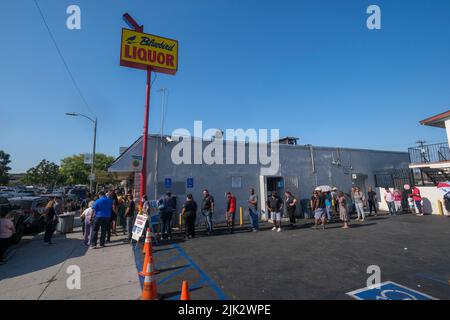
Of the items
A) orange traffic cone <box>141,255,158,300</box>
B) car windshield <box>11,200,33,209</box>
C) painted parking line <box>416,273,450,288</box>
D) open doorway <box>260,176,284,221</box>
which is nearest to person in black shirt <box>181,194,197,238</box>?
orange traffic cone <box>141,255,158,300</box>

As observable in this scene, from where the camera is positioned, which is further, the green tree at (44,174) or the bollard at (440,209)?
the green tree at (44,174)

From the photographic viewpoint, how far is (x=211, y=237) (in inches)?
367

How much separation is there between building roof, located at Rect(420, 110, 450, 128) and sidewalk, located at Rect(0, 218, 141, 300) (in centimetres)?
2054

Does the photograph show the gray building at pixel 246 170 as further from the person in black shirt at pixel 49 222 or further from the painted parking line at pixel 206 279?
the painted parking line at pixel 206 279

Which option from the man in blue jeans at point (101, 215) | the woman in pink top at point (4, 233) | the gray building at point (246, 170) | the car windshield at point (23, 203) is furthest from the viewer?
the gray building at point (246, 170)

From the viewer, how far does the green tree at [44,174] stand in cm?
6275

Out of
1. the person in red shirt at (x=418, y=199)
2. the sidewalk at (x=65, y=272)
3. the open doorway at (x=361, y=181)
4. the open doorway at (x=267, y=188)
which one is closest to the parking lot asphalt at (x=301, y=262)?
the sidewalk at (x=65, y=272)

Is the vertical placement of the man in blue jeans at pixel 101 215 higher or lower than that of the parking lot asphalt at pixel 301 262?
higher

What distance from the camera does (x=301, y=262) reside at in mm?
5785

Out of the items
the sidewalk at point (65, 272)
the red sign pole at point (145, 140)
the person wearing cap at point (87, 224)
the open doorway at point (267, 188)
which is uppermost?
the red sign pole at point (145, 140)

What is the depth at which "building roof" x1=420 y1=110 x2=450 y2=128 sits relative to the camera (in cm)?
1500

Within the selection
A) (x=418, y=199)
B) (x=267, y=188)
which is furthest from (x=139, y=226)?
(x=418, y=199)

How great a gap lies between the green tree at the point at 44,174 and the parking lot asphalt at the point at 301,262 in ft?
237

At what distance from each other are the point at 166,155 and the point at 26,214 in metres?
7.26
